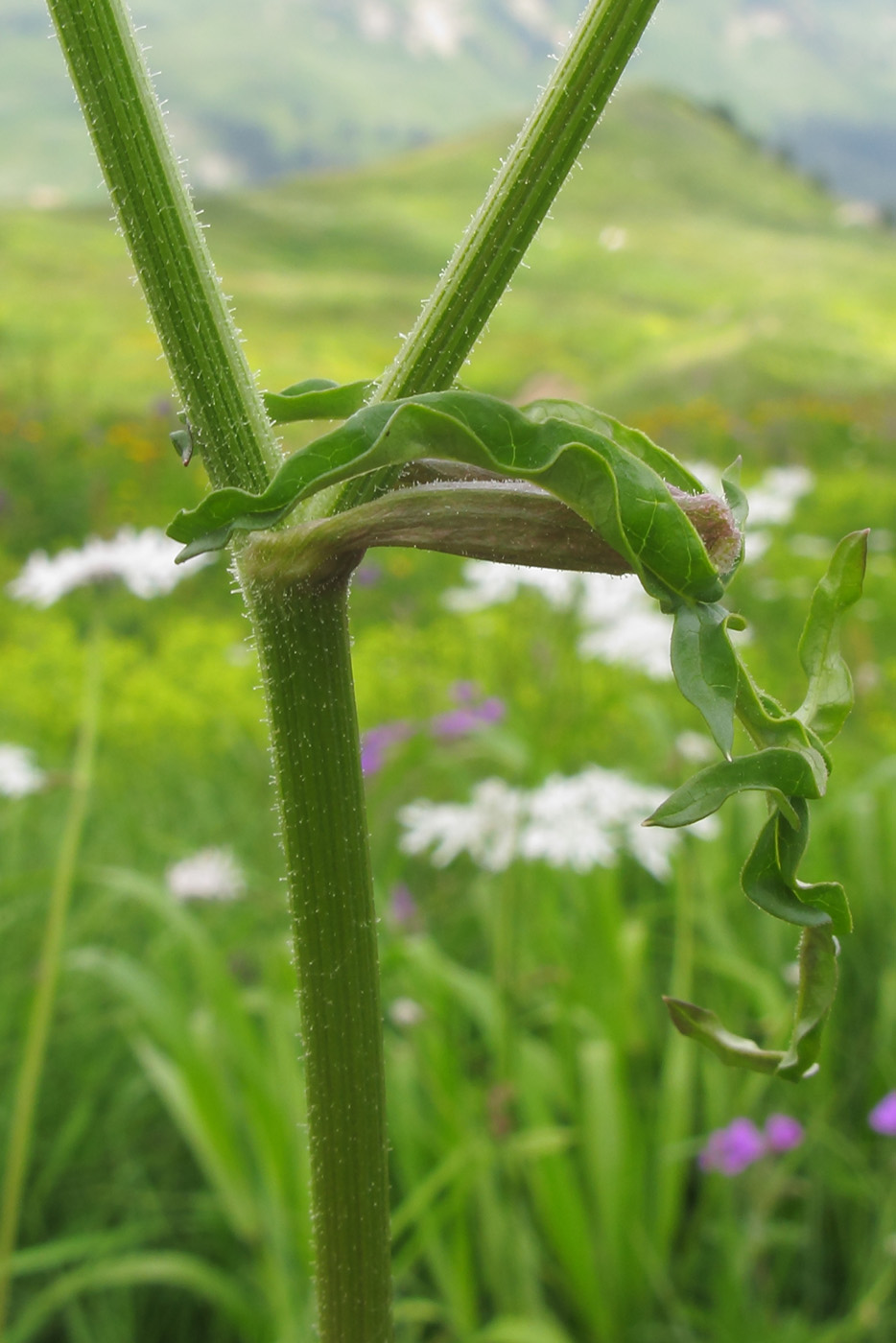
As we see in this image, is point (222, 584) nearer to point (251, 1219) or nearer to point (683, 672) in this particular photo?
point (251, 1219)

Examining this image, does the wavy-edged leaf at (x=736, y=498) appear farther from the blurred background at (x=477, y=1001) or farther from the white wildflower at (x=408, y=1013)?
the white wildflower at (x=408, y=1013)

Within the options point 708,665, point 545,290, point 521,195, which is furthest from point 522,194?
point 545,290

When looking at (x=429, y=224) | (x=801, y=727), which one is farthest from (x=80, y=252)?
(x=801, y=727)

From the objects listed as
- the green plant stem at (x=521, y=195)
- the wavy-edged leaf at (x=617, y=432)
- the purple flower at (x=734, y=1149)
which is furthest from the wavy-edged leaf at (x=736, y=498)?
the purple flower at (x=734, y=1149)

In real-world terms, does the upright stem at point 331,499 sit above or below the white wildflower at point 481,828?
below

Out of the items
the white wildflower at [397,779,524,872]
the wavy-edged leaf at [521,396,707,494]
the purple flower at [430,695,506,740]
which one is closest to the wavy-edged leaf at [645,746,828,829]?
the wavy-edged leaf at [521,396,707,494]

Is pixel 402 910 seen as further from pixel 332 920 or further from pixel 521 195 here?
pixel 521 195
